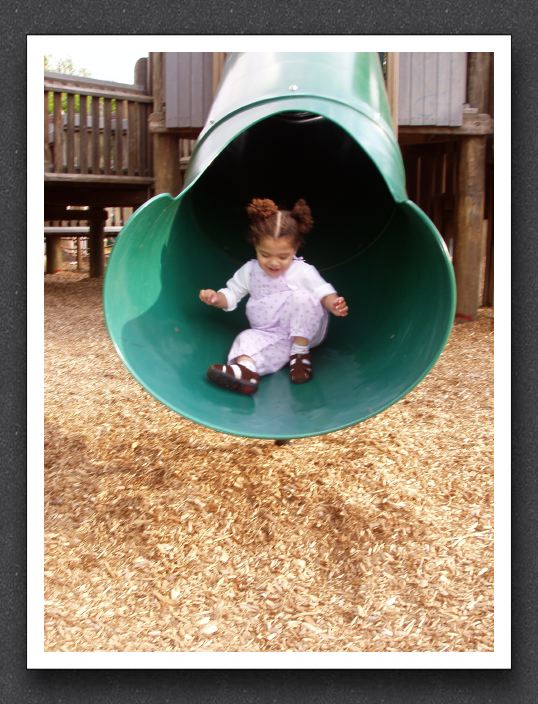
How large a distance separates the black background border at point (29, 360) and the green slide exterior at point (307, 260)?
0.91 feet

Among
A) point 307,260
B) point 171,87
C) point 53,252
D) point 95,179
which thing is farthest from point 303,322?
point 53,252

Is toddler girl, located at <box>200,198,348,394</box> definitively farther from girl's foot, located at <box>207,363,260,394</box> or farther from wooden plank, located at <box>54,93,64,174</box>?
wooden plank, located at <box>54,93,64,174</box>

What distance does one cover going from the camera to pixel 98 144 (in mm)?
5988

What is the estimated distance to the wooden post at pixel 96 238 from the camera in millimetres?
7730

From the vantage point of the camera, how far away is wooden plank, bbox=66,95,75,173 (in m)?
5.77

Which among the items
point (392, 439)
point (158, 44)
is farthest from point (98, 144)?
point (158, 44)

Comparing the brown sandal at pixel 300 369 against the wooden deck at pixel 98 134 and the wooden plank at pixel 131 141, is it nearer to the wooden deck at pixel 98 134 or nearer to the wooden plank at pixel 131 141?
the wooden deck at pixel 98 134

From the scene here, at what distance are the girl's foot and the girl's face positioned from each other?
0.40m

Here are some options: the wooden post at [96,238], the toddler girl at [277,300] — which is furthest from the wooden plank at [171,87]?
the wooden post at [96,238]

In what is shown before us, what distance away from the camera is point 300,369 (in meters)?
2.70

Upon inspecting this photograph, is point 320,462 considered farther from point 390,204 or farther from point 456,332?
point 456,332

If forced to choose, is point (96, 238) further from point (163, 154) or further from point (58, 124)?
point (163, 154)

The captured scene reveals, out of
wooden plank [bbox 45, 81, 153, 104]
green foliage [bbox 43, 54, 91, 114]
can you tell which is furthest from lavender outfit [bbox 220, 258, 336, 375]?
wooden plank [bbox 45, 81, 153, 104]

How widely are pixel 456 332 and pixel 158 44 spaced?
337 cm
